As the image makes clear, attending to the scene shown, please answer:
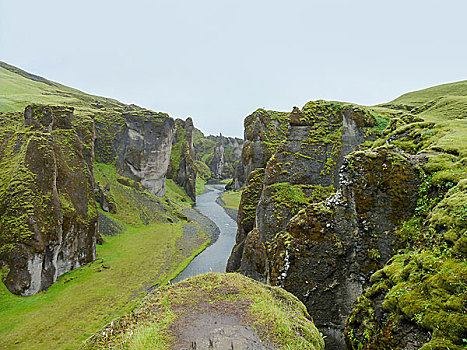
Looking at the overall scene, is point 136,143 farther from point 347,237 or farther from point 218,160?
point 218,160

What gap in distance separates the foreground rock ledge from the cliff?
2.24 meters

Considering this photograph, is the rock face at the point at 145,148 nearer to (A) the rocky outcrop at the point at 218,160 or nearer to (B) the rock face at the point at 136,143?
(B) the rock face at the point at 136,143

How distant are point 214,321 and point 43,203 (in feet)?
95.2

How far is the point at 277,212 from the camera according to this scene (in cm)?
2386

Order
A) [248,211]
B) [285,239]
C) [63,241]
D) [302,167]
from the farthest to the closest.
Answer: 1. [63,241]
2. [248,211]
3. [302,167]
4. [285,239]

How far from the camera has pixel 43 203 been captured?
2872cm

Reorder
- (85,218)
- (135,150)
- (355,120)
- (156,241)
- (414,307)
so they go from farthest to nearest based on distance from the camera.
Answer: (135,150) → (156,241) → (85,218) → (355,120) → (414,307)

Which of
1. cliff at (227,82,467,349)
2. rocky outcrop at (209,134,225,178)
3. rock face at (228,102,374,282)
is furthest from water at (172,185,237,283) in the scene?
rocky outcrop at (209,134,225,178)

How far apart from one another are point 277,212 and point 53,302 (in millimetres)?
23514

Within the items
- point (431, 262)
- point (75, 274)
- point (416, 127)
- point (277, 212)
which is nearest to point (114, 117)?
point (75, 274)

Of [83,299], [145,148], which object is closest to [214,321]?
[83,299]

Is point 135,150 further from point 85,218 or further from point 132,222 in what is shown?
point 85,218

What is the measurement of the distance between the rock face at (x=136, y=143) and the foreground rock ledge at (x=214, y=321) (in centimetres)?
6804

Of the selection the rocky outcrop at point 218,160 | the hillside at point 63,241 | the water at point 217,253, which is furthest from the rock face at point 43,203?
the rocky outcrop at point 218,160
